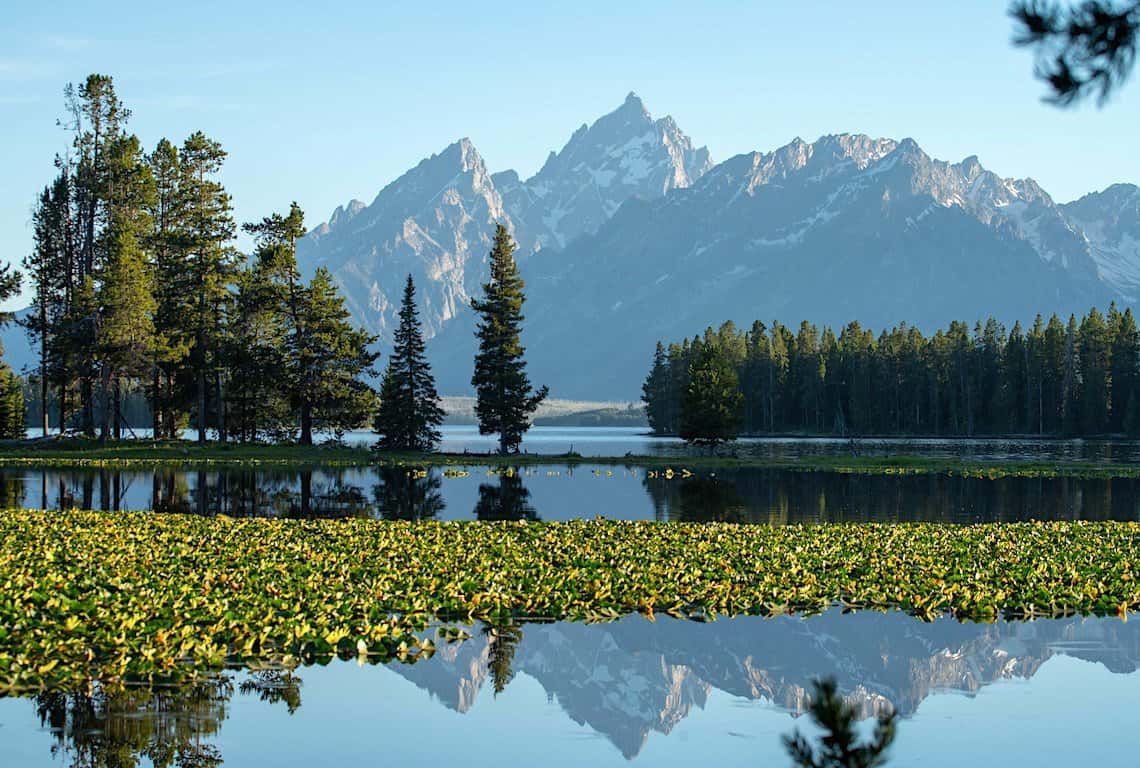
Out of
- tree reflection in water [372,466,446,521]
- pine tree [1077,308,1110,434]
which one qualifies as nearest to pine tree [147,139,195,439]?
tree reflection in water [372,466,446,521]

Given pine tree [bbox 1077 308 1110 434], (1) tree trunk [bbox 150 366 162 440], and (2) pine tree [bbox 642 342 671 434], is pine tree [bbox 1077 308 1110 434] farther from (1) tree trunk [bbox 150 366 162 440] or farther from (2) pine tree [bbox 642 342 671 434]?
(1) tree trunk [bbox 150 366 162 440]

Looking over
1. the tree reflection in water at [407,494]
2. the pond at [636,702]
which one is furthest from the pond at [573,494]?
the pond at [636,702]

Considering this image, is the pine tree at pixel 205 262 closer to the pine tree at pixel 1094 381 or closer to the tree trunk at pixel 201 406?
the tree trunk at pixel 201 406

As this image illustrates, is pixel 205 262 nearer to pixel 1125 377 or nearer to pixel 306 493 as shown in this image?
pixel 306 493

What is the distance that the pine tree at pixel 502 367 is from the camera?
276ft

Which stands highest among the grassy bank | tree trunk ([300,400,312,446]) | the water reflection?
tree trunk ([300,400,312,446])

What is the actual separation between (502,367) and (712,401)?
15.6 m

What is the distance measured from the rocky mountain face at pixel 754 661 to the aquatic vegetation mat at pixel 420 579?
82 centimetres

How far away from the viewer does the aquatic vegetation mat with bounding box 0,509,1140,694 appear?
18703 mm

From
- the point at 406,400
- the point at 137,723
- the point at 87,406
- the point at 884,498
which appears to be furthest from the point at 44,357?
the point at 137,723

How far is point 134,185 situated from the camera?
260 feet

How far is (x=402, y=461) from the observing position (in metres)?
75.1

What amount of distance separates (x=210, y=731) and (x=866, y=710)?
9.41 meters

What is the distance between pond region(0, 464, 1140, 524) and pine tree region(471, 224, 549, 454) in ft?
42.8
